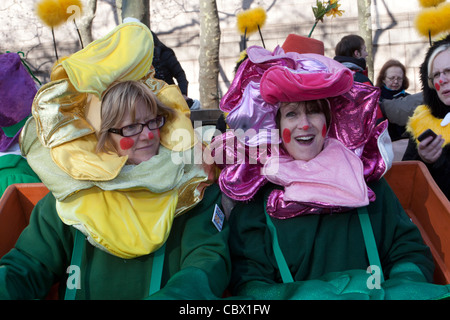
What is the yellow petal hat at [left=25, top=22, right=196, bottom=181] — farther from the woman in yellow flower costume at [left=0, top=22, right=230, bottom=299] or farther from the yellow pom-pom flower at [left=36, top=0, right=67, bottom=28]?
the yellow pom-pom flower at [left=36, top=0, right=67, bottom=28]

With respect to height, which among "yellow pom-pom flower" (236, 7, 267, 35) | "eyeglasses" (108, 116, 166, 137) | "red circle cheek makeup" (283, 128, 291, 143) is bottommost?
"red circle cheek makeup" (283, 128, 291, 143)

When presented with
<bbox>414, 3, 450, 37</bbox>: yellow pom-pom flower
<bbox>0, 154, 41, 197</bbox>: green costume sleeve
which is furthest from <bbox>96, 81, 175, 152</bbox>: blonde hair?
<bbox>414, 3, 450, 37</bbox>: yellow pom-pom flower

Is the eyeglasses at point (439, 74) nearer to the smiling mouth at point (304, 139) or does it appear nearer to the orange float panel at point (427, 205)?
the orange float panel at point (427, 205)

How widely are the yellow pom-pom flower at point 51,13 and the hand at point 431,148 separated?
2.76 meters

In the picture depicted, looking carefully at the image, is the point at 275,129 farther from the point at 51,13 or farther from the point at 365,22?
the point at 365,22

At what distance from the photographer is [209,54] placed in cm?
736

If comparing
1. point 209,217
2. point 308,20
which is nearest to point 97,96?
point 209,217

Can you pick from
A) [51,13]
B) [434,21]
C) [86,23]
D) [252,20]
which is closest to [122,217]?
[51,13]

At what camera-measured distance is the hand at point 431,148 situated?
2.73 metres

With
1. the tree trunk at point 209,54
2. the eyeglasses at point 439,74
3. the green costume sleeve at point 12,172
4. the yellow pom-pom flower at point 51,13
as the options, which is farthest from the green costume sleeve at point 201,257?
the tree trunk at point 209,54

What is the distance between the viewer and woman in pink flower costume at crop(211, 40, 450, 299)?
222cm
